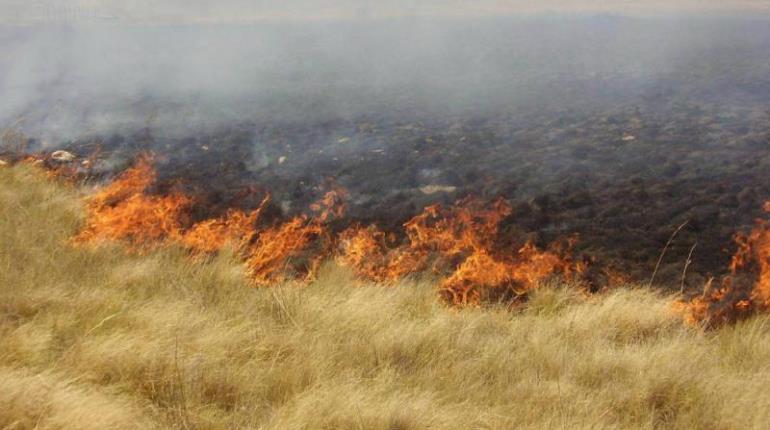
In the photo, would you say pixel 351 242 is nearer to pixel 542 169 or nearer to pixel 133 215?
pixel 133 215

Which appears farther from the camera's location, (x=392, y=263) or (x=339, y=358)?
(x=392, y=263)

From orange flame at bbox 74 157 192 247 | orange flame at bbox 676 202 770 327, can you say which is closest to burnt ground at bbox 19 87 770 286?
orange flame at bbox 676 202 770 327

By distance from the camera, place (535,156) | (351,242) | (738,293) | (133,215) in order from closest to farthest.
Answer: (738,293), (351,242), (133,215), (535,156)

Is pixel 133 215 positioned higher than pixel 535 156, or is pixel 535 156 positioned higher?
pixel 535 156

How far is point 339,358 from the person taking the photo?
304 centimetres

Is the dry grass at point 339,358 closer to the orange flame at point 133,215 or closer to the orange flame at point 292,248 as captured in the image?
the orange flame at point 292,248

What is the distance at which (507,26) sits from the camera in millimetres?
30297

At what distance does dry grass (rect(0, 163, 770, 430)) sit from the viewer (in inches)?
97.4

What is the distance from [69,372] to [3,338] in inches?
18.1

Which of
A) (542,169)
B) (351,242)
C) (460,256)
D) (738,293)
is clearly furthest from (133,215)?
(738,293)

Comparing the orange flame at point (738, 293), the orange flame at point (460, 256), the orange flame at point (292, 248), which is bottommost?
the orange flame at point (292, 248)

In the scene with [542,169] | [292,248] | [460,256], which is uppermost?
[542,169]

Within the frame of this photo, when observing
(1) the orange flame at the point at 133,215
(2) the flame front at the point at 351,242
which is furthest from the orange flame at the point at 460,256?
(1) the orange flame at the point at 133,215

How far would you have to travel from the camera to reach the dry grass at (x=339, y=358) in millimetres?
2475
